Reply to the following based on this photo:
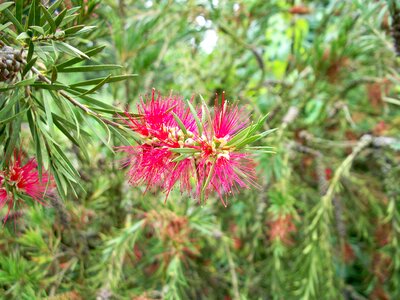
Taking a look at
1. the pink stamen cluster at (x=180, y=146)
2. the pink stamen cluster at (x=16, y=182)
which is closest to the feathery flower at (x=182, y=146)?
the pink stamen cluster at (x=180, y=146)

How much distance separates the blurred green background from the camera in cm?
76

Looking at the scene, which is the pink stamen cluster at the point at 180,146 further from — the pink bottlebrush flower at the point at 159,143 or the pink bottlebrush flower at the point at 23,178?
the pink bottlebrush flower at the point at 23,178

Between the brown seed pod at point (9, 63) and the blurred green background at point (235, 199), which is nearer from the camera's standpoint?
the brown seed pod at point (9, 63)

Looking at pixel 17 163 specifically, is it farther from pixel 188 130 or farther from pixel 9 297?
pixel 9 297

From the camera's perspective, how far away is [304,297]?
82cm

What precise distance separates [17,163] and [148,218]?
335 millimetres

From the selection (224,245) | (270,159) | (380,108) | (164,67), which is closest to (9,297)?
(224,245)

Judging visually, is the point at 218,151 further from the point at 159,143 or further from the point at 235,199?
the point at 235,199

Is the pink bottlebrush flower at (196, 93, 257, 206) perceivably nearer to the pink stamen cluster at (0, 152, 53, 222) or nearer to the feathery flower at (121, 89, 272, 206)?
the feathery flower at (121, 89, 272, 206)

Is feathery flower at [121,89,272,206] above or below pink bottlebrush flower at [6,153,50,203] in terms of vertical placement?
above

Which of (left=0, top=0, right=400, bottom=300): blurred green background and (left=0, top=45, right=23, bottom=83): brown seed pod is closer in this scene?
(left=0, top=45, right=23, bottom=83): brown seed pod

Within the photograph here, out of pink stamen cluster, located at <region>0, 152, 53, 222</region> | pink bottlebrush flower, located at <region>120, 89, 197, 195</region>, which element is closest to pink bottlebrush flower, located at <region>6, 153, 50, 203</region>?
pink stamen cluster, located at <region>0, 152, 53, 222</region>

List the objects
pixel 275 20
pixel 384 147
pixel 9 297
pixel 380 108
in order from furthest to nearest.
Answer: pixel 275 20 < pixel 380 108 < pixel 384 147 < pixel 9 297

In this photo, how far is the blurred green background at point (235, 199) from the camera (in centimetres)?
76
